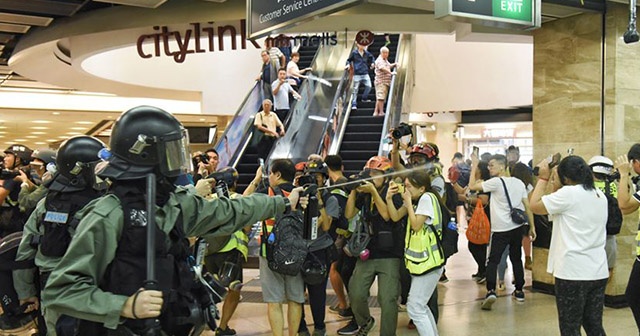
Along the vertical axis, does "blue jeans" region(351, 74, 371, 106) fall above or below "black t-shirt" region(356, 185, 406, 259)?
above

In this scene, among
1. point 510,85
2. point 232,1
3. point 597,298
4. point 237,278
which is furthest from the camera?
point 510,85

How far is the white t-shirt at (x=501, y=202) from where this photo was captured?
21.3 feet

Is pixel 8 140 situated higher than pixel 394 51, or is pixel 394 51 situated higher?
pixel 394 51

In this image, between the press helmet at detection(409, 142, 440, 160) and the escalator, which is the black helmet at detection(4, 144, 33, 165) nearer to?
the press helmet at detection(409, 142, 440, 160)

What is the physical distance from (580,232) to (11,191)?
4.69m

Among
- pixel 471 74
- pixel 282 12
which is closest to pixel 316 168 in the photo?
pixel 282 12

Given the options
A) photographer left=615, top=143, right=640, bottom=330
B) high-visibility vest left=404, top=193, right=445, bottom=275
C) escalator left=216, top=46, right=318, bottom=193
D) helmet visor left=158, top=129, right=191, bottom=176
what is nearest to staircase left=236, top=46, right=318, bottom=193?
Answer: escalator left=216, top=46, right=318, bottom=193

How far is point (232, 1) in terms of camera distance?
8078 millimetres

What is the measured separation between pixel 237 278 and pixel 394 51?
10.7 metres

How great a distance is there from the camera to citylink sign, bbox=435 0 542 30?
4.46 m

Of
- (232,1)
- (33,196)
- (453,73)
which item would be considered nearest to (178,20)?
(232,1)

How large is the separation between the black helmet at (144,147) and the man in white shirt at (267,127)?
8397mm

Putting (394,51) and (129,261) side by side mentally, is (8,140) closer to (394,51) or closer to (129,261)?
(394,51)

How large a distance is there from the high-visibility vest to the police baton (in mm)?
2530
